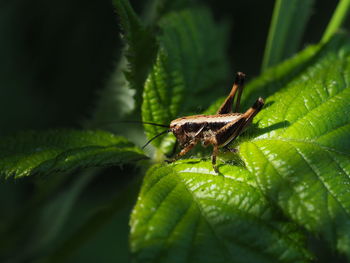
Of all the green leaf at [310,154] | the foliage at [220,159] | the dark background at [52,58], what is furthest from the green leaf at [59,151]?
the dark background at [52,58]

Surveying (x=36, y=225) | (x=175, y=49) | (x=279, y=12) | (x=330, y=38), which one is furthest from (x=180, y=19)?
(x=36, y=225)

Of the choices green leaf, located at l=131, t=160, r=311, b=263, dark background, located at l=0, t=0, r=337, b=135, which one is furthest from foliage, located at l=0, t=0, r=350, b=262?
dark background, located at l=0, t=0, r=337, b=135

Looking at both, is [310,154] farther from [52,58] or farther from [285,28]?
[52,58]

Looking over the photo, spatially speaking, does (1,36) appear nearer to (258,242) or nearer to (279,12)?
(279,12)

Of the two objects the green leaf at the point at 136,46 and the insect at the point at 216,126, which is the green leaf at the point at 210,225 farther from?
the green leaf at the point at 136,46

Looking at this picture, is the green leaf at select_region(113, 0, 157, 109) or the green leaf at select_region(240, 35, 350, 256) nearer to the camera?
the green leaf at select_region(240, 35, 350, 256)

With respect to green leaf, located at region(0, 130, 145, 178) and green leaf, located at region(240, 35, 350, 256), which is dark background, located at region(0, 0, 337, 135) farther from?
green leaf, located at region(240, 35, 350, 256)
